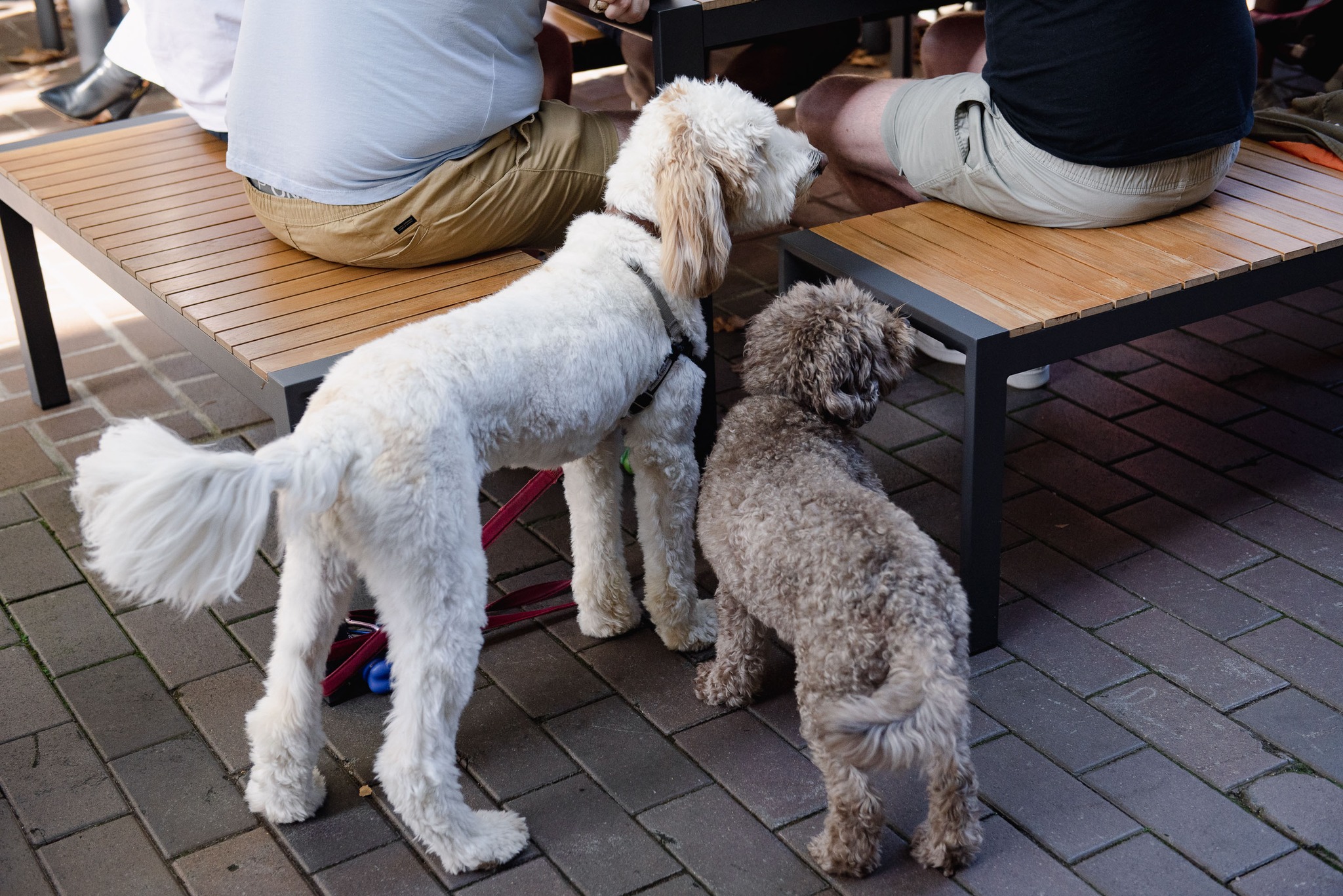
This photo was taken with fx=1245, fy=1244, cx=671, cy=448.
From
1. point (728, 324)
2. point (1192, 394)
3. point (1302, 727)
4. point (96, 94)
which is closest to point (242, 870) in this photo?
point (1302, 727)

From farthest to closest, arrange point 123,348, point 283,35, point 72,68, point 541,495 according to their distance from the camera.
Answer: point 72,68 → point 123,348 → point 541,495 → point 283,35

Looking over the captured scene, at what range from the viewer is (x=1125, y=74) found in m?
3.10

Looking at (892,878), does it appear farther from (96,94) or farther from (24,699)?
(96,94)

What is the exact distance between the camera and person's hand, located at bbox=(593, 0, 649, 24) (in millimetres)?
3125

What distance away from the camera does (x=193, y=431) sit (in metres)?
4.21

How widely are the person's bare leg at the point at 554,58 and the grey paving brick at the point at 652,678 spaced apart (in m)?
2.16

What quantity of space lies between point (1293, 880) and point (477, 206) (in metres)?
2.38

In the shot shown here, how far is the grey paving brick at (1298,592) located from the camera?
3168mm

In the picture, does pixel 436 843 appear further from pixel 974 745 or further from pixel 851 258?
pixel 851 258

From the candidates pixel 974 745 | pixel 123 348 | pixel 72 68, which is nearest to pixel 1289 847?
pixel 974 745

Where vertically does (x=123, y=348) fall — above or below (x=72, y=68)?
below

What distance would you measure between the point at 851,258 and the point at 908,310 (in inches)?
11.9

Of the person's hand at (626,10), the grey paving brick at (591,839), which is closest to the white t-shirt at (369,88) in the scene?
the person's hand at (626,10)

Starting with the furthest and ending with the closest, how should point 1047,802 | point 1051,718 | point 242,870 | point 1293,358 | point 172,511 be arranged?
point 1293,358
point 1051,718
point 1047,802
point 242,870
point 172,511
